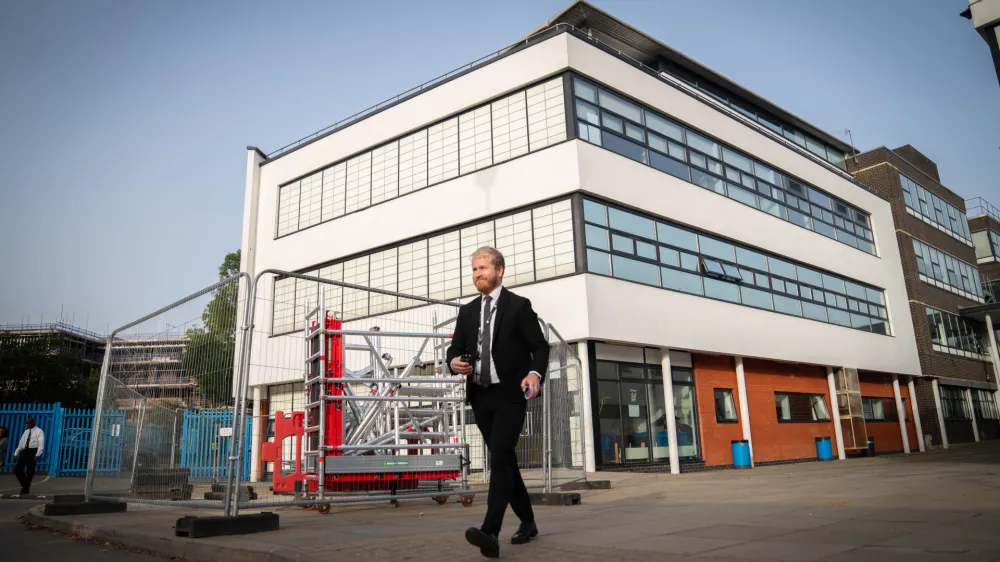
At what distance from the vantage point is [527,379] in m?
4.32

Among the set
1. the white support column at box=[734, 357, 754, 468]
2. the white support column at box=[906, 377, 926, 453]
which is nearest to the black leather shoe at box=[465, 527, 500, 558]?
the white support column at box=[734, 357, 754, 468]

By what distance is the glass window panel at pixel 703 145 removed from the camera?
2089cm

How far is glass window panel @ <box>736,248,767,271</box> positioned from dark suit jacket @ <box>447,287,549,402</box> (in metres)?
18.1

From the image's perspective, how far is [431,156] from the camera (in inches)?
787

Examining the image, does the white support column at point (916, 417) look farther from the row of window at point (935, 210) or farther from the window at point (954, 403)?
the row of window at point (935, 210)

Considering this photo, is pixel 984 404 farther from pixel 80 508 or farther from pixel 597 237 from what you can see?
pixel 80 508

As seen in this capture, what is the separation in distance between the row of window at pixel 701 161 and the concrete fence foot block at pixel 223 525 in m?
13.6

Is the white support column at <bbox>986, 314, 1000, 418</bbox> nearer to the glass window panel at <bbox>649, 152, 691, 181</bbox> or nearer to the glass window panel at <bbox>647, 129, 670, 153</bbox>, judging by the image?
the glass window panel at <bbox>649, 152, 691, 181</bbox>

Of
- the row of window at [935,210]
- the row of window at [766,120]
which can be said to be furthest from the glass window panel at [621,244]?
the row of window at [935,210]

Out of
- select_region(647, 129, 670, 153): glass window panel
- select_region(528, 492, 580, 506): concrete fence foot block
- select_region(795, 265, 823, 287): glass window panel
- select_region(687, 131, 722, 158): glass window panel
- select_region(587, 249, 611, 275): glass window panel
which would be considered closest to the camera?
select_region(528, 492, 580, 506): concrete fence foot block

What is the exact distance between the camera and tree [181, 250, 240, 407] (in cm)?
644

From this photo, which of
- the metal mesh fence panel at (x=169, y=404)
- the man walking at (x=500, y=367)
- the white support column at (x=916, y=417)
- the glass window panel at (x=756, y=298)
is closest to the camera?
the man walking at (x=500, y=367)

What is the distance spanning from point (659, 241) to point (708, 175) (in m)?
3.94

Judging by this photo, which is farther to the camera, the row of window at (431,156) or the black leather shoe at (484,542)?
the row of window at (431,156)
